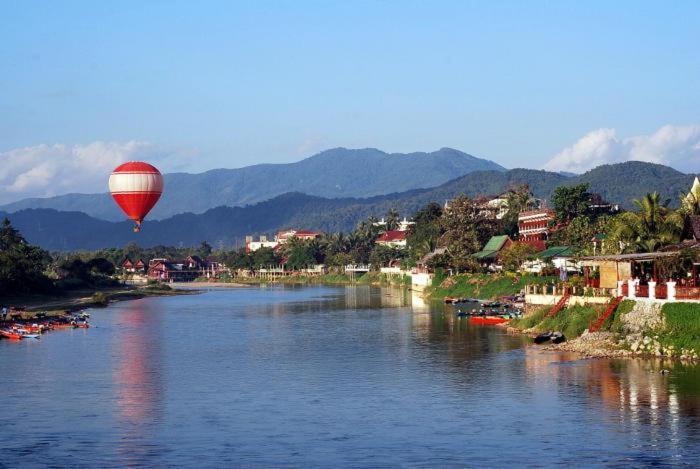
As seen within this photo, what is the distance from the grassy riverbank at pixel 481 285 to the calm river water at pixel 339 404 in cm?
3008

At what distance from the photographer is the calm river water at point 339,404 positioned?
116 feet

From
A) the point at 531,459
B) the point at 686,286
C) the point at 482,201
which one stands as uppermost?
the point at 482,201

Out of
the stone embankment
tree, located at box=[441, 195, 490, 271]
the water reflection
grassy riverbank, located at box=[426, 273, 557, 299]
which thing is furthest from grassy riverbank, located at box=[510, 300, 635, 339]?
tree, located at box=[441, 195, 490, 271]

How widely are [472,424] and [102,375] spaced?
22869 millimetres

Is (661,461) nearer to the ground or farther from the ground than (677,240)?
nearer to the ground

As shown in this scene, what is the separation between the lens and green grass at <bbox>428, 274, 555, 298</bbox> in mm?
102875

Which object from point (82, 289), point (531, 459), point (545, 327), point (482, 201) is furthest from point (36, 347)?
point (482, 201)

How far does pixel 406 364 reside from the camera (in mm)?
57750

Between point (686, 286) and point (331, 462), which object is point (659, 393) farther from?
point (331, 462)

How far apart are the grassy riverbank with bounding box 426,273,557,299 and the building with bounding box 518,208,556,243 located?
14.4 meters

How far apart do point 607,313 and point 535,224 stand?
296 feet

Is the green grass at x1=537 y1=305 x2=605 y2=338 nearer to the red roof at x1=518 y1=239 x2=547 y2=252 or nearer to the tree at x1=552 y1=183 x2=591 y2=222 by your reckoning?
the red roof at x1=518 y1=239 x2=547 y2=252

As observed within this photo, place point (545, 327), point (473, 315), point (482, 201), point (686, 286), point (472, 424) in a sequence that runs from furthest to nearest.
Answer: point (482, 201), point (473, 315), point (545, 327), point (686, 286), point (472, 424)

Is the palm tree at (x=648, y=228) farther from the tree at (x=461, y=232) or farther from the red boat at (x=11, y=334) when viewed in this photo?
the tree at (x=461, y=232)
